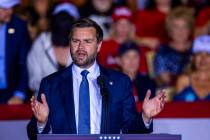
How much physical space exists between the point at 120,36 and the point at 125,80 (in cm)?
272

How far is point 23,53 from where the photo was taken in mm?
6348

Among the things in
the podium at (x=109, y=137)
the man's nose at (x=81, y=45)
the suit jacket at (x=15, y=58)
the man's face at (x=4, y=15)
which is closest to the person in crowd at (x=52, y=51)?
the suit jacket at (x=15, y=58)

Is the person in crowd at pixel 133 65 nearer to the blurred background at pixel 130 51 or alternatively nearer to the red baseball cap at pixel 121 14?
the blurred background at pixel 130 51

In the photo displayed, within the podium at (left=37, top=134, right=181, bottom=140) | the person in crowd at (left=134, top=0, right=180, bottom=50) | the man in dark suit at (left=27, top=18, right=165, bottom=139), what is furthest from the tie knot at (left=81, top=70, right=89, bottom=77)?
the person in crowd at (left=134, top=0, right=180, bottom=50)

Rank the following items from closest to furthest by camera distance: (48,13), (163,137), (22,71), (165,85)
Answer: (163,137)
(22,71)
(165,85)
(48,13)

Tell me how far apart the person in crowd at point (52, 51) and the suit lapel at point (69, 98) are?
2.22 meters

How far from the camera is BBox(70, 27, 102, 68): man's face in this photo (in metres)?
4.22

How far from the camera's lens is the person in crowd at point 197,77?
6.27 meters

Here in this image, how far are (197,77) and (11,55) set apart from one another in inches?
58.7

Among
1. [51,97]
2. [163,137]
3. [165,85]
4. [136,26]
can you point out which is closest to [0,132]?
[51,97]

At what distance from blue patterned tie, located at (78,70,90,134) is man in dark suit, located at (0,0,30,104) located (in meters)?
1.94

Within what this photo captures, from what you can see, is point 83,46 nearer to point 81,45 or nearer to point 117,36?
point 81,45

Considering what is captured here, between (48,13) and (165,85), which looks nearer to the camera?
(165,85)

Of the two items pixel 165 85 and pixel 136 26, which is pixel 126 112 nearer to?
pixel 165 85
